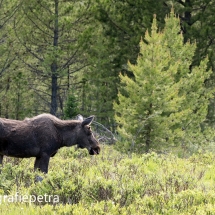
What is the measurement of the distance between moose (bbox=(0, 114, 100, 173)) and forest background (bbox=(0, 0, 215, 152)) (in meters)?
14.7

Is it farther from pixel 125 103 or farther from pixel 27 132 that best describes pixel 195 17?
pixel 27 132

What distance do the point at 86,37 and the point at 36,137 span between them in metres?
18.3

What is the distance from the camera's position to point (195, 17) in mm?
24281

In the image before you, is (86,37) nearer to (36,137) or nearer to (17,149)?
(36,137)

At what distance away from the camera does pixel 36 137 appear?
8133 millimetres

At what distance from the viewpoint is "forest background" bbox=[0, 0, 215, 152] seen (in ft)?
79.8

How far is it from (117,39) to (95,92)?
12.9ft

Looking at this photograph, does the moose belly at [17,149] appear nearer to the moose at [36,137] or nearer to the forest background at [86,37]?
the moose at [36,137]

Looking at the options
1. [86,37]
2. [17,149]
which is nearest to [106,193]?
[17,149]

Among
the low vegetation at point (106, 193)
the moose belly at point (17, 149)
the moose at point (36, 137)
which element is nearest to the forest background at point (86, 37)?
the moose at point (36, 137)

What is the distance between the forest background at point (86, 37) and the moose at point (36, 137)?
1474 centimetres

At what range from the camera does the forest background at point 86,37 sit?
24.3 metres

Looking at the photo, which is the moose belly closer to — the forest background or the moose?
the moose

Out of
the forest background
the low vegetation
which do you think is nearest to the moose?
the low vegetation
